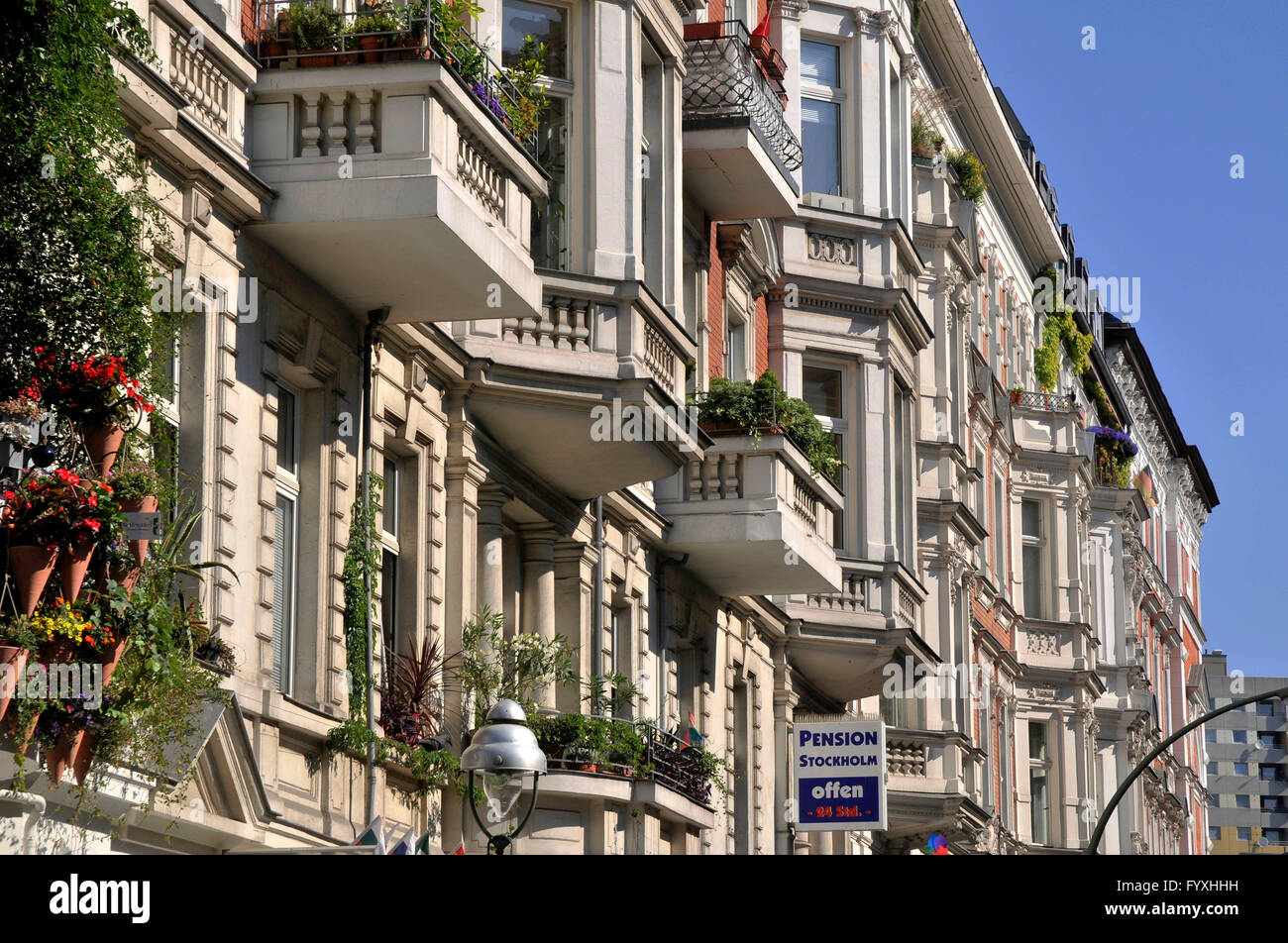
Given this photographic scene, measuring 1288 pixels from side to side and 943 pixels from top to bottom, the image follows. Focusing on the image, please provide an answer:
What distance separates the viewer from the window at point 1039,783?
46.7 metres

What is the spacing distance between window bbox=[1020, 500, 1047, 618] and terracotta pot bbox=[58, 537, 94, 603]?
37706mm

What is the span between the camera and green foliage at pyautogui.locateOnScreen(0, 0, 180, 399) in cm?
1258

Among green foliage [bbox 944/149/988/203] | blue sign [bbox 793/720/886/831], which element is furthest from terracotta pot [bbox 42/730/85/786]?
green foliage [bbox 944/149/988/203]

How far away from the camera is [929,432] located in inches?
1526

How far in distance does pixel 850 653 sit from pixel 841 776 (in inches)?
368

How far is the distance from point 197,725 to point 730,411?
11.9m

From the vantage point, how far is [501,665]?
2011 cm

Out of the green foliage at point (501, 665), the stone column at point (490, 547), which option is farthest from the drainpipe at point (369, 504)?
the stone column at point (490, 547)

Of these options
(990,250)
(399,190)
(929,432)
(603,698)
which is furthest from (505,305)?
(990,250)

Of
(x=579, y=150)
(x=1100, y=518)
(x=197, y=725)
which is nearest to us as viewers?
(x=197, y=725)

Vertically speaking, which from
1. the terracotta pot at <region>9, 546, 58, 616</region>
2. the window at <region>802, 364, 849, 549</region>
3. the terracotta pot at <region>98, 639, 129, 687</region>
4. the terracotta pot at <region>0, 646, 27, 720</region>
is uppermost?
the window at <region>802, 364, 849, 549</region>

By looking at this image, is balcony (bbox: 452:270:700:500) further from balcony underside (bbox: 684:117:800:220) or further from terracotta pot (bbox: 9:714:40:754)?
terracotta pot (bbox: 9:714:40:754)

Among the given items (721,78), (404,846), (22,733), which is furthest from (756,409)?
Answer: (22,733)
